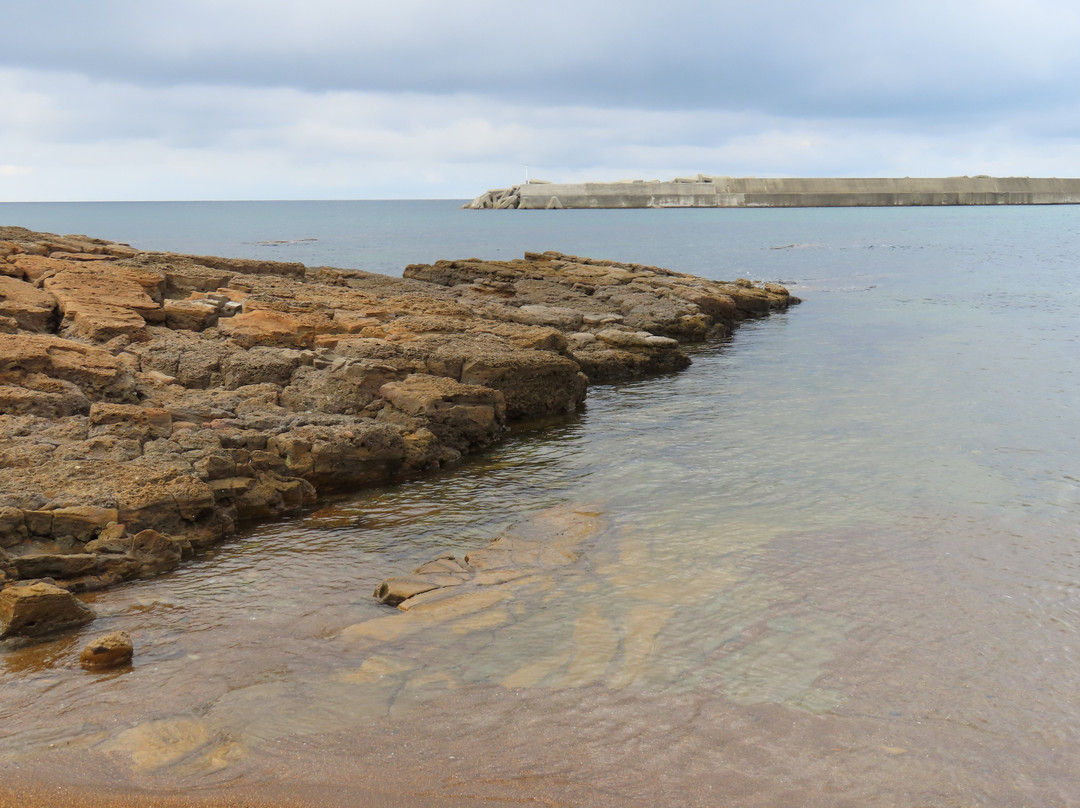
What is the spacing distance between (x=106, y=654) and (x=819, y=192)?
139 m

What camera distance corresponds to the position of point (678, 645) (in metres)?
6.11

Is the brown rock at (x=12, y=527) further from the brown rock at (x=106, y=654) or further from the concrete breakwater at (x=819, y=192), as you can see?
the concrete breakwater at (x=819, y=192)

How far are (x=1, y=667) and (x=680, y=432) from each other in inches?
364

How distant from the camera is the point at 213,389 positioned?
11.5 metres

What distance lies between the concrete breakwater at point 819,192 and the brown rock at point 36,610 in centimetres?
13376

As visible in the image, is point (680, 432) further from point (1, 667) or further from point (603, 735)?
point (1, 667)

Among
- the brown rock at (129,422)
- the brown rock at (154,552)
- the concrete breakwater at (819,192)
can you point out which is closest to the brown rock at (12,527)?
the brown rock at (154,552)

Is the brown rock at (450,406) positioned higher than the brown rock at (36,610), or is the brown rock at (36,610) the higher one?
the brown rock at (450,406)

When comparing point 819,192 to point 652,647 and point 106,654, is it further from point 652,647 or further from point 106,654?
point 106,654

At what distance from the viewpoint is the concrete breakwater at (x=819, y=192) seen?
132 meters

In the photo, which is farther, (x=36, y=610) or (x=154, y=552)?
(x=154, y=552)

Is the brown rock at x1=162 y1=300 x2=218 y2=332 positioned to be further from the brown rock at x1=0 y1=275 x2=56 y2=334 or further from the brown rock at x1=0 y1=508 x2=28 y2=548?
the brown rock at x1=0 y1=508 x2=28 y2=548

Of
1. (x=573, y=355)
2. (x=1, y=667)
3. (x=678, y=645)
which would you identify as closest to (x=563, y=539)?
(x=678, y=645)

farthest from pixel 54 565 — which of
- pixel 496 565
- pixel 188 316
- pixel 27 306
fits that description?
pixel 188 316
